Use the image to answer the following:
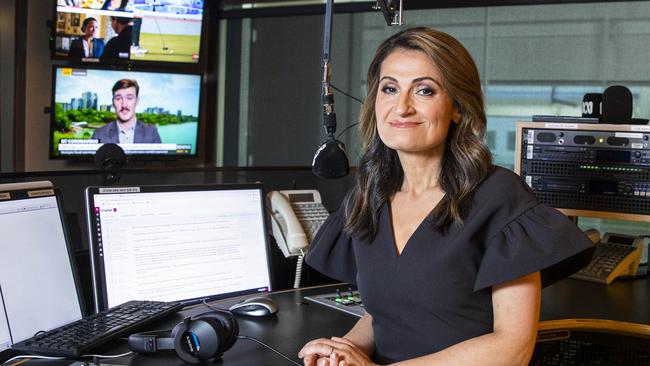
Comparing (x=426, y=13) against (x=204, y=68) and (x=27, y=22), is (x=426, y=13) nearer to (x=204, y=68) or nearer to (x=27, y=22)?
(x=204, y=68)

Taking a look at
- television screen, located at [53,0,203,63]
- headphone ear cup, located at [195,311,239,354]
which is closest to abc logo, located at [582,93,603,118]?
headphone ear cup, located at [195,311,239,354]

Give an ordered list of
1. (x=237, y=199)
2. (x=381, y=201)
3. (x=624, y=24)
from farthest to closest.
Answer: (x=624, y=24) → (x=237, y=199) → (x=381, y=201)

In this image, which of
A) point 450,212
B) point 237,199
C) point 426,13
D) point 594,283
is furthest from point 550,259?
point 426,13

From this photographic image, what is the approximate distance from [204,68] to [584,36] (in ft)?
8.32

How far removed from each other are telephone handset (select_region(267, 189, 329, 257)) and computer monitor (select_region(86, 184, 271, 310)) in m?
0.21

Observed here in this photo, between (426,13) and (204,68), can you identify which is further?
(204,68)

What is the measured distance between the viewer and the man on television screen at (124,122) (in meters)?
5.11

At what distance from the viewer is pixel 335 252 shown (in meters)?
1.82

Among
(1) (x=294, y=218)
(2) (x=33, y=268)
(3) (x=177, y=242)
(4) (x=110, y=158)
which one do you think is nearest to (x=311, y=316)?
(3) (x=177, y=242)

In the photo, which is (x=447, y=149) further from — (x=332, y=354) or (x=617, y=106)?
(x=617, y=106)

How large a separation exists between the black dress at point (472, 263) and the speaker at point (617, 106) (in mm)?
1173

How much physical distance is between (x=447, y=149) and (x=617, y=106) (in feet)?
3.88

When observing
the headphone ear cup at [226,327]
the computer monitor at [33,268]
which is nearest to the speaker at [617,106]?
the headphone ear cup at [226,327]

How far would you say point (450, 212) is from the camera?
156 cm
